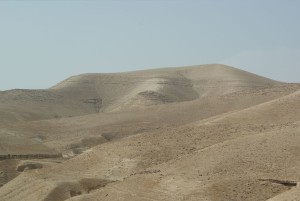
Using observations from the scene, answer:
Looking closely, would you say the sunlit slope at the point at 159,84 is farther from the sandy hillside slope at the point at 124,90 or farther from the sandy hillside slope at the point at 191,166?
the sandy hillside slope at the point at 191,166

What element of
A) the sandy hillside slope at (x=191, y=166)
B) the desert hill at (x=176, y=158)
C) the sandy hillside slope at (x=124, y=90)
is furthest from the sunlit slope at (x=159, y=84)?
the sandy hillside slope at (x=191, y=166)

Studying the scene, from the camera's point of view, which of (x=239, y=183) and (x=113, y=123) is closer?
(x=239, y=183)

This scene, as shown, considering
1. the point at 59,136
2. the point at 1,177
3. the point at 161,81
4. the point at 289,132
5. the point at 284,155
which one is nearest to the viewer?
the point at 284,155

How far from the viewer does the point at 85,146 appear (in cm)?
4575

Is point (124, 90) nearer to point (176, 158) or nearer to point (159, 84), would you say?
point (159, 84)

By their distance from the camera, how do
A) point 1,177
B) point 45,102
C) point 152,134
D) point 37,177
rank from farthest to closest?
point 45,102 → point 1,177 → point 152,134 → point 37,177

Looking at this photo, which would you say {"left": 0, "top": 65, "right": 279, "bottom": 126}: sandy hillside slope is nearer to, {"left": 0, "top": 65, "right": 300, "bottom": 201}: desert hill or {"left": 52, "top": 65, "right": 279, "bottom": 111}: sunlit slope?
{"left": 52, "top": 65, "right": 279, "bottom": 111}: sunlit slope

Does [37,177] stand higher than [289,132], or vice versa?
[289,132]

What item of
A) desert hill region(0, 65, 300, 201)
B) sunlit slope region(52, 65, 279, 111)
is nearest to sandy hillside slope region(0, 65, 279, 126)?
sunlit slope region(52, 65, 279, 111)

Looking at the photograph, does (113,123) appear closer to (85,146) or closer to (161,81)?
(85,146)

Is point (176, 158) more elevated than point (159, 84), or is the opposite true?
point (159, 84)

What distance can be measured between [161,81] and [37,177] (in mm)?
65467

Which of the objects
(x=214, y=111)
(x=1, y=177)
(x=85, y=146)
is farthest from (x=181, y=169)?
(x=214, y=111)

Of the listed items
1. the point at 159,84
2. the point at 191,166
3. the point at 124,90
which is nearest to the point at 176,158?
the point at 191,166
